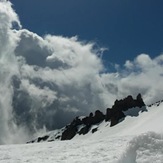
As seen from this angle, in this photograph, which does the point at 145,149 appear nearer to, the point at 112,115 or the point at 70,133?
the point at 112,115

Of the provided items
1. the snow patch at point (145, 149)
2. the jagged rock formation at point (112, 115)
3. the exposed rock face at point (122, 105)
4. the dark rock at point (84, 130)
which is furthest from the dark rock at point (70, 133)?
the snow patch at point (145, 149)

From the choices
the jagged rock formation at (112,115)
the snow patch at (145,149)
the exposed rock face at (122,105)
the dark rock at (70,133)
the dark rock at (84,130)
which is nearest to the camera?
the snow patch at (145,149)

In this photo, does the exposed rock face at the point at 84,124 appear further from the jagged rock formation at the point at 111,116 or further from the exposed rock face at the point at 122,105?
the exposed rock face at the point at 122,105

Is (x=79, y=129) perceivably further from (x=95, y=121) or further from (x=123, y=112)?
(x=123, y=112)

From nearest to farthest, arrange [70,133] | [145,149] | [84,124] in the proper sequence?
[145,149]
[84,124]
[70,133]

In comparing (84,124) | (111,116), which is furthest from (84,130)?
(111,116)

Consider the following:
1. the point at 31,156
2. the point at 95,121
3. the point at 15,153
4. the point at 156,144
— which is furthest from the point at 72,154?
the point at 95,121

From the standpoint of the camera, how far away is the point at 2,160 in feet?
80.3

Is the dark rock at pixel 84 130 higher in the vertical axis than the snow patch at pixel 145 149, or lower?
higher

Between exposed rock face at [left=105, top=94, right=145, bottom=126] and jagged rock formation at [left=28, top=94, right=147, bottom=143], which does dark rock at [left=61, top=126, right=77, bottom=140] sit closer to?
jagged rock formation at [left=28, top=94, right=147, bottom=143]

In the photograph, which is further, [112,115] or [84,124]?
[84,124]

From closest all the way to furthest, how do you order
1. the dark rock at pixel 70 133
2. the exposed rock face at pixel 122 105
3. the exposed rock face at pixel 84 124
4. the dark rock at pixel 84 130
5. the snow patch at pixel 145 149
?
the snow patch at pixel 145 149
the exposed rock face at pixel 122 105
the dark rock at pixel 84 130
the exposed rock face at pixel 84 124
the dark rock at pixel 70 133

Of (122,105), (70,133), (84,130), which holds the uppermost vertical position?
(122,105)

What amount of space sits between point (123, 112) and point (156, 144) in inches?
4767
